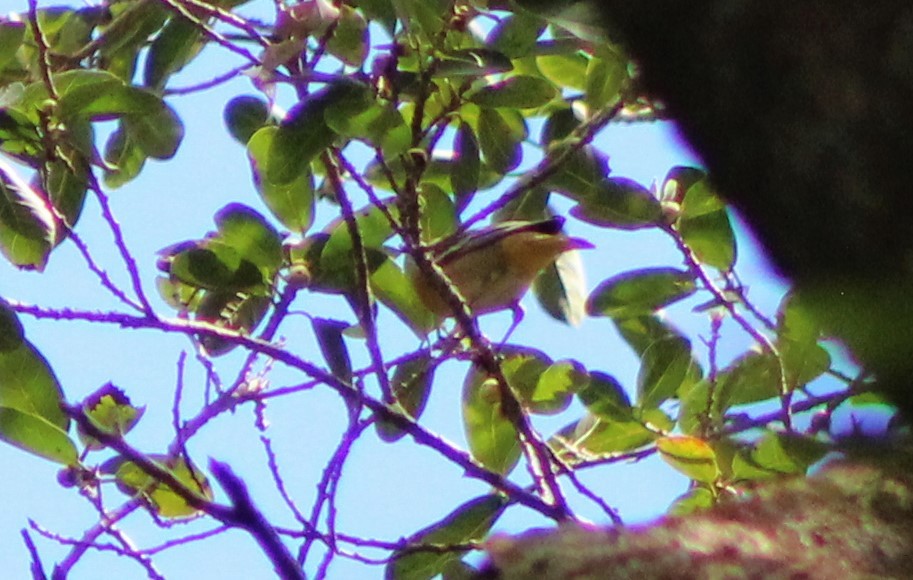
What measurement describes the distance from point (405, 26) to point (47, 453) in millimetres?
975

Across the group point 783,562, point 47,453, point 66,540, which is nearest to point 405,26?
point 47,453

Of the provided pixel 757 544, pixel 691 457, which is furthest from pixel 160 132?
pixel 757 544

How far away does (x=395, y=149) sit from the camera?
1.88m

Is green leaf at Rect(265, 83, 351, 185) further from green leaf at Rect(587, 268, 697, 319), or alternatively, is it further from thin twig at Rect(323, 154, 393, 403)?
green leaf at Rect(587, 268, 697, 319)

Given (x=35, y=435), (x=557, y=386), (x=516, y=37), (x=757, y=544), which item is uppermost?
(x=516, y=37)

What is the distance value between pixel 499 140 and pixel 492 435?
0.57 m

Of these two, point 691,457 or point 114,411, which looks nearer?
point 691,457

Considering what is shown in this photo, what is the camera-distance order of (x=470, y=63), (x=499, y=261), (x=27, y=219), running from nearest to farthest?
(x=470, y=63) → (x=27, y=219) → (x=499, y=261)

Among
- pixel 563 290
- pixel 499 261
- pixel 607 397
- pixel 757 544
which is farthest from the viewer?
pixel 499 261

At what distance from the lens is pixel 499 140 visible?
2.20 metres

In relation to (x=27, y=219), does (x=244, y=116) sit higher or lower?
higher

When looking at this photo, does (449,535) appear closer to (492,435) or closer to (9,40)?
(492,435)

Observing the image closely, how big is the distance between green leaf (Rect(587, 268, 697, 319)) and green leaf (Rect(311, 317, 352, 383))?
500 millimetres

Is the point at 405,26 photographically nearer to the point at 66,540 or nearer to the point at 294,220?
the point at 294,220
